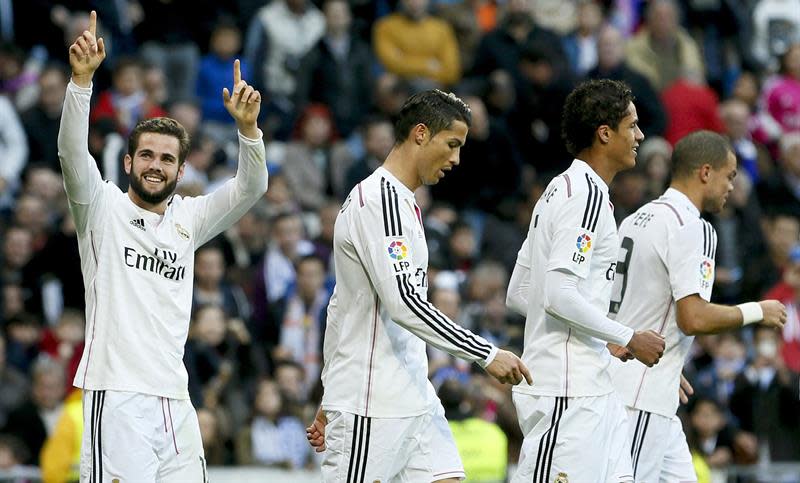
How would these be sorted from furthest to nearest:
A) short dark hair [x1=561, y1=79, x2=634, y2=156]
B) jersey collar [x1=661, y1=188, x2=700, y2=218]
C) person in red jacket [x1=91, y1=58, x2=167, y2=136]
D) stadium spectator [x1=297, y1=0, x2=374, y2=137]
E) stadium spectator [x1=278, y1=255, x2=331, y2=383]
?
stadium spectator [x1=297, y1=0, x2=374, y2=137], person in red jacket [x1=91, y1=58, x2=167, y2=136], stadium spectator [x1=278, y1=255, x2=331, y2=383], jersey collar [x1=661, y1=188, x2=700, y2=218], short dark hair [x1=561, y1=79, x2=634, y2=156]

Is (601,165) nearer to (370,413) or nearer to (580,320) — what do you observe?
(580,320)

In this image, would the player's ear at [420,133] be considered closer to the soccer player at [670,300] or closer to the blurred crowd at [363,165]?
the soccer player at [670,300]

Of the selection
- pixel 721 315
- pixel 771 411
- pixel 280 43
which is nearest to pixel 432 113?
pixel 721 315

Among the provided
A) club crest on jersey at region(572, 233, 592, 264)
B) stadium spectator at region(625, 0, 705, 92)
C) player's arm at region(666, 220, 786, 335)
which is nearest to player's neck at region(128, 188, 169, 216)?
club crest on jersey at region(572, 233, 592, 264)

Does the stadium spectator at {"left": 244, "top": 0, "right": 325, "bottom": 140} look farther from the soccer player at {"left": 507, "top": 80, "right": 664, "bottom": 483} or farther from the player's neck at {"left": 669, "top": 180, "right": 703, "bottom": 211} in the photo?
the soccer player at {"left": 507, "top": 80, "right": 664, "bottom": 483}

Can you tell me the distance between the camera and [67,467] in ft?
36.6

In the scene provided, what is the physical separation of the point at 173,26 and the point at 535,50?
3854 mm

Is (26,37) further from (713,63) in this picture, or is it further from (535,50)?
(713,63)

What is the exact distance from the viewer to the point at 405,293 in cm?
765

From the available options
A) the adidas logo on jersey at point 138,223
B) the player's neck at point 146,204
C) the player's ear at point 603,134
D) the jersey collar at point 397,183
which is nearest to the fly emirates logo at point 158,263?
the adidas logo on jersey at point 138,223

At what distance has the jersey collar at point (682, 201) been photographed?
884cm

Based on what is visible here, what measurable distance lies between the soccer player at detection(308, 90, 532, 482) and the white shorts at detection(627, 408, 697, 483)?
4.09 feet

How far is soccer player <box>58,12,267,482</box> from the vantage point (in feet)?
25.6

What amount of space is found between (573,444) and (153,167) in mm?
2495
